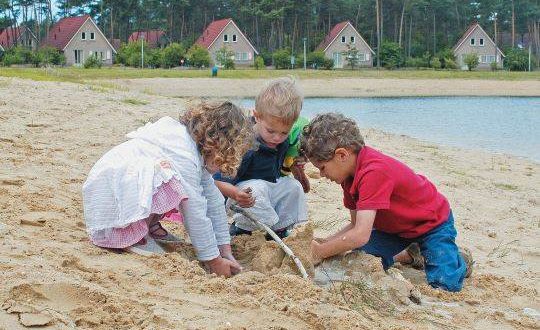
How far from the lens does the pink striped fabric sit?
10.9 ft

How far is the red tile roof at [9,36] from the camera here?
63281 millimetres

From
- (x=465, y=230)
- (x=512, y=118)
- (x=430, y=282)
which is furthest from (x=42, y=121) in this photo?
(x=512, y=118)

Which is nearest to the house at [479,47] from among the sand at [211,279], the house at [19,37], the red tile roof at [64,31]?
the red tile roof at [64,31]

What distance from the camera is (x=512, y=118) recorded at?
2228 cm

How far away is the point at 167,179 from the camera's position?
10.8 feet

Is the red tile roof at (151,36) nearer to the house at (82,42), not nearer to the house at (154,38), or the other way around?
the house at (154,38)

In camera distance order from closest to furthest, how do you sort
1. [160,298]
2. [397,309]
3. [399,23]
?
[160,298], [397,309], [399,23]

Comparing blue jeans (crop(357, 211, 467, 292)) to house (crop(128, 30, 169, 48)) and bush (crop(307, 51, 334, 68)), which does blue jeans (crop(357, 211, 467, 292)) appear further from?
house (crop(128, 30, 169, 48))

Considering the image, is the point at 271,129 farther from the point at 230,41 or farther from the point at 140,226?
the point at 230,41

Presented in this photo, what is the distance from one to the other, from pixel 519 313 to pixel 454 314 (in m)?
0.41

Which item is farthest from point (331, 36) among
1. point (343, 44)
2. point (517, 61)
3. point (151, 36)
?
point (151, 36)

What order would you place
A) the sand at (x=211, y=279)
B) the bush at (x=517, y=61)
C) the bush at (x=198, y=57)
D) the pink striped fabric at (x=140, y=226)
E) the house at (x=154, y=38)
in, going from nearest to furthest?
the sand at (x=211, y=279), the pink striped fabric at (x=140, y=226), the bush at (x=198, y=57), the bush at (x=517, y=61), the house at (x=154, y=38)

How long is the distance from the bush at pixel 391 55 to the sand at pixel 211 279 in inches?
2076

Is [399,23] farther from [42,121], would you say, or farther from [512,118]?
[42,121]
